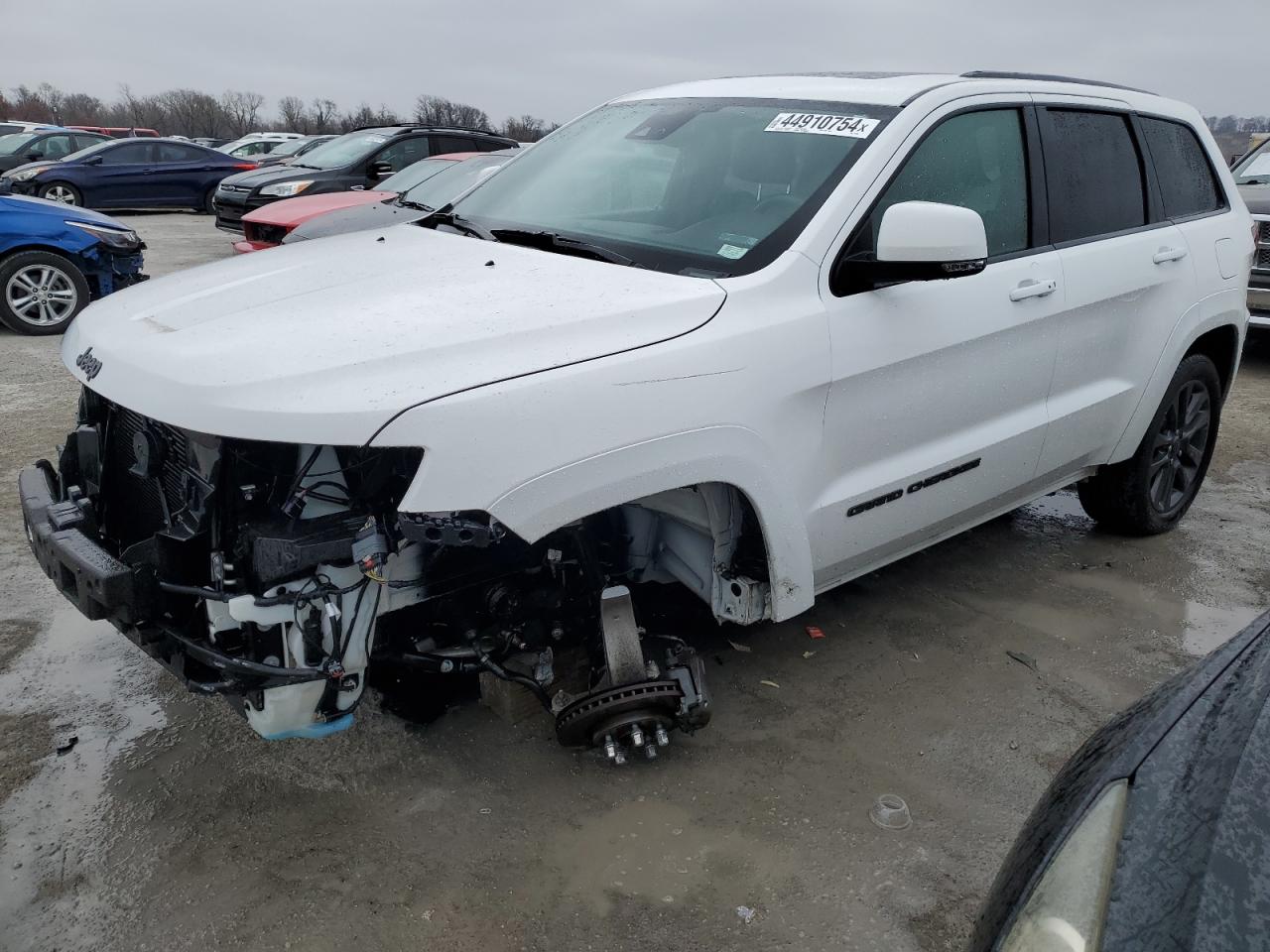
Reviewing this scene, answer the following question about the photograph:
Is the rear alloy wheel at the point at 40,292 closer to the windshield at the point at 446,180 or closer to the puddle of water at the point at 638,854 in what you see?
the windshield at the point at 446,180

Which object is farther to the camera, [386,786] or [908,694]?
[908,694]

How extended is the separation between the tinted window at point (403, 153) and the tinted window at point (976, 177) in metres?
9.97

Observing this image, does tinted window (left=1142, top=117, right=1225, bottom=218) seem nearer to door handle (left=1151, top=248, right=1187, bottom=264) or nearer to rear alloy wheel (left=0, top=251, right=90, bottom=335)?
door handle (left=1151, top=248, right=1187, bottom=264)

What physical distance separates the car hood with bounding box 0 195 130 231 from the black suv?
2991 mm

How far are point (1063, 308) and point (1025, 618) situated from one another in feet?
3.84

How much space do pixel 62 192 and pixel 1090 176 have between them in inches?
708

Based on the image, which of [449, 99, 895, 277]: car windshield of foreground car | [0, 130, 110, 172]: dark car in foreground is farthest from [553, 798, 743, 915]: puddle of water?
[0, 130, 110, 172]: dark car in foreground

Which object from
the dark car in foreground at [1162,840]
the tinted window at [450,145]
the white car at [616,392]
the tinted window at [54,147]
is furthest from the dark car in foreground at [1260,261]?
the tinted window at [54,147]

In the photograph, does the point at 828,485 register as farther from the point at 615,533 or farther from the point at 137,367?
the point at 137,367

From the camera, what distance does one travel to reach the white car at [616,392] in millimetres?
2334

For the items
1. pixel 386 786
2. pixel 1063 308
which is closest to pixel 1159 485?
pixel 1063 308

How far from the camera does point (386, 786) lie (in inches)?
113

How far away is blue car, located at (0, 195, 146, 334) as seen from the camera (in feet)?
26.5

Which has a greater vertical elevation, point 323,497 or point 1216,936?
point 323,497
